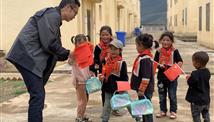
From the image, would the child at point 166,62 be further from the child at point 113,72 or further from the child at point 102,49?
the child at point 113,72

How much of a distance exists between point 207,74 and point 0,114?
148 inches

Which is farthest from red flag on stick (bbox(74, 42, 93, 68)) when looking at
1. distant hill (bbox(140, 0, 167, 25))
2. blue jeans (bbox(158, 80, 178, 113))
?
distant hill (bbox(140, 0, 167, 25))

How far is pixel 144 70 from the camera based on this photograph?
5754 mm

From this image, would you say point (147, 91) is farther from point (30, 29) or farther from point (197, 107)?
point (30, 29)

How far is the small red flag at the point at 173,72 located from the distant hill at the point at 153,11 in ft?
290

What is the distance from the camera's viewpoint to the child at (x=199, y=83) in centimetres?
574

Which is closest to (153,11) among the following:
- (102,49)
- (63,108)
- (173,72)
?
(63,108)

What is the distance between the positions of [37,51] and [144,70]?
1.52m

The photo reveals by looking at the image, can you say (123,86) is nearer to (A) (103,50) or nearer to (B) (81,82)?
(B) (81,82)

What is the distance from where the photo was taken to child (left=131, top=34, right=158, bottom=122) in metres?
5.76

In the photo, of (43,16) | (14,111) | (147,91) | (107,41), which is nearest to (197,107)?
(147,91)

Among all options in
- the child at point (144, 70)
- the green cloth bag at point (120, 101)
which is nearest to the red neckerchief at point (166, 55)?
the child at point (144, 70)

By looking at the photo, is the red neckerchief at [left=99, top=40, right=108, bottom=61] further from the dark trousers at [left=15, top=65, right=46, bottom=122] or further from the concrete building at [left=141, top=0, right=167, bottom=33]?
the concrete building at [left=141, top=0, right=167, bottom=33]

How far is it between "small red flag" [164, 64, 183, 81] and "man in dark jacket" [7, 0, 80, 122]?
7.19 feet
